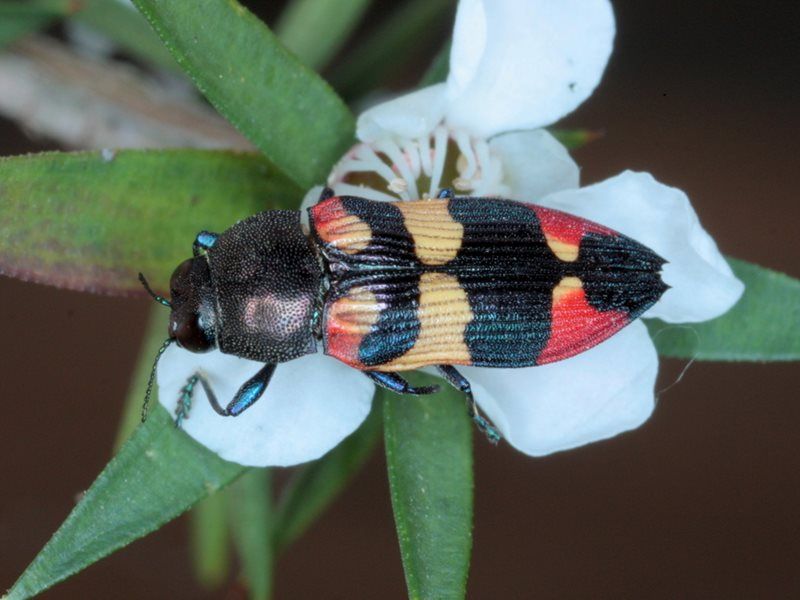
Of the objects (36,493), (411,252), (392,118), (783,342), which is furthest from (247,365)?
(36,493)

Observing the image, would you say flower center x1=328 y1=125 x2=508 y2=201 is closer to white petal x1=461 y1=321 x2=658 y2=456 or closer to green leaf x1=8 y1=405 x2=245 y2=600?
white petal x1=461 y1=321 x2=658 y2=456

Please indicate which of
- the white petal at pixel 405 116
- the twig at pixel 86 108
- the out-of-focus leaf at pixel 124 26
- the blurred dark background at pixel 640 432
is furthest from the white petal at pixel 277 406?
the blurred dark background at pixel 640 432

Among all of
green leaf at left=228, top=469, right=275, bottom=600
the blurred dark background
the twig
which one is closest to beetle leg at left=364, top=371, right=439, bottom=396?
green leaf at left=228, top=469, right=275, bottom=600

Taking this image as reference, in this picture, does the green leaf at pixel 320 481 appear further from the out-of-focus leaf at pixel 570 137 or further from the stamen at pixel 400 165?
the out-of-focus leaf at pixel 570 137

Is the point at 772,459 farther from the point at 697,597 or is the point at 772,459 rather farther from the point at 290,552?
the point at 290,552

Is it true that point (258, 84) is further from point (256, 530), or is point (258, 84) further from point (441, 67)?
point (256, 530)

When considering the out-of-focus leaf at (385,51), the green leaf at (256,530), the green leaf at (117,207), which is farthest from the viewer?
the out-of-focus leaf at (385,51)
